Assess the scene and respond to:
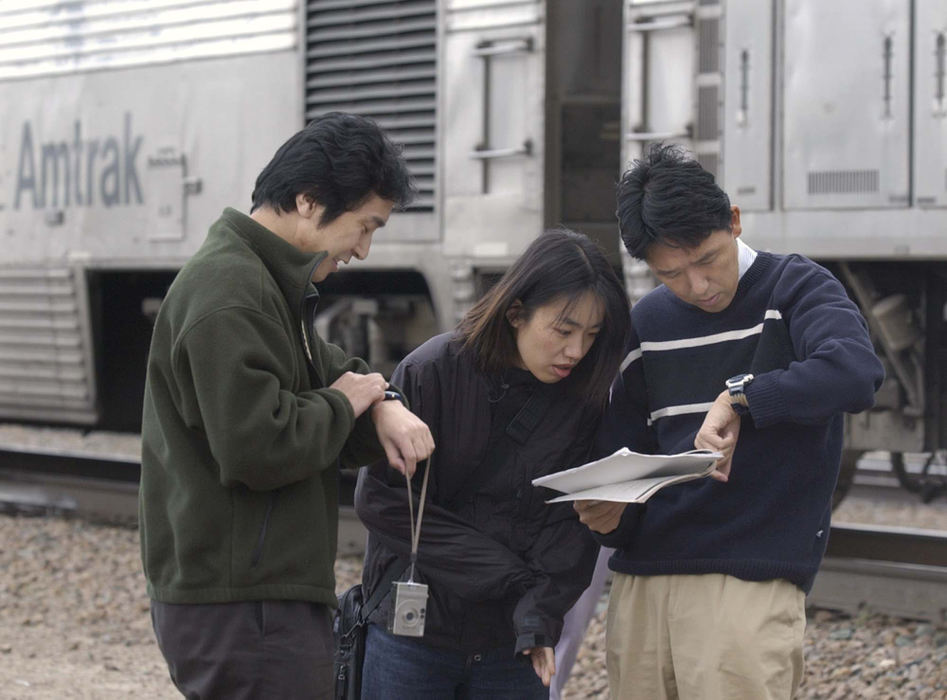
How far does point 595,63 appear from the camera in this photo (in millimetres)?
7301

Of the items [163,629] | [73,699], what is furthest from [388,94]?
[163,629]

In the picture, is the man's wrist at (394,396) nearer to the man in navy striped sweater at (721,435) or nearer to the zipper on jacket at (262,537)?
the zipper on jacket at (262,537)

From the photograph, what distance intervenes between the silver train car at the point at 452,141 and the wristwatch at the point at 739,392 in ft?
10.4

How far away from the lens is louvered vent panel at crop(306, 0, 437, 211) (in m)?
7.09

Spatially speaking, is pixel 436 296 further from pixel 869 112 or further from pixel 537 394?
pixel 537 394

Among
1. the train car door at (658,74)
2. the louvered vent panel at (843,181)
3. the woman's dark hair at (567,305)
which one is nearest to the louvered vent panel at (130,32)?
the train car door at (658,74)

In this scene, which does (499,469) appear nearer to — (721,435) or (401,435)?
(401,435)

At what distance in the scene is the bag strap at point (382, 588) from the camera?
9.11 feet

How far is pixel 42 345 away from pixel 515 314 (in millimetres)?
6290

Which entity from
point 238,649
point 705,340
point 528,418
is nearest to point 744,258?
point 705,340

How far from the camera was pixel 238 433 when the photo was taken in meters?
2.22

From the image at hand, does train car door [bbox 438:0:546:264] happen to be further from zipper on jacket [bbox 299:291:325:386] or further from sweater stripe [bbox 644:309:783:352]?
zipper on jacket [bbox 299:291:325:386]

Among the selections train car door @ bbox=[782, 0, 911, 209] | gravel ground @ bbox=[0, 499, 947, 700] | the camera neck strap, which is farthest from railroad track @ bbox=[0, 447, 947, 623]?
the camera neck strap

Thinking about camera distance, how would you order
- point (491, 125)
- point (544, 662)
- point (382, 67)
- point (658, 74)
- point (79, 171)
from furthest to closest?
point (79, 171), point (382, 67), point (491, 125), point (658, 74), point (544, 662)
